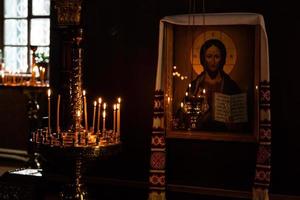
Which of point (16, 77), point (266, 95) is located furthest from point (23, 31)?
point (266, 95)

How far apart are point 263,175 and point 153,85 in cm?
150

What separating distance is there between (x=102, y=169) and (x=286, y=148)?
6.43 feet

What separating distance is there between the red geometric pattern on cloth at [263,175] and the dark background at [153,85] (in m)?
0.37

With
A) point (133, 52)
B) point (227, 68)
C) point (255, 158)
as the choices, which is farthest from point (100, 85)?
point (255, 158)

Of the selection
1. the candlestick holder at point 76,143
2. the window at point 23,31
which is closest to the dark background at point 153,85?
the candlestick holder at point 76,143

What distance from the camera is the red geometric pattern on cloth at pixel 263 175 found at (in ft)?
17.7

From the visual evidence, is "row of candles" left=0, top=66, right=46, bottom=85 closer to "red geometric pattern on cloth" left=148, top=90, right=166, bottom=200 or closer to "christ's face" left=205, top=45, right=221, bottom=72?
"red geometric pattern on cloth" left=148, top=90, right=166, bottom=200

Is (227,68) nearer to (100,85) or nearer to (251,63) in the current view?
(251,63)

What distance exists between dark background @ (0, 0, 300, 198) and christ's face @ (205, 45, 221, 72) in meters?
0.39

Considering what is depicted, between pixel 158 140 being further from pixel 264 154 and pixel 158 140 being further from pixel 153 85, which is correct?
pixel 264 154

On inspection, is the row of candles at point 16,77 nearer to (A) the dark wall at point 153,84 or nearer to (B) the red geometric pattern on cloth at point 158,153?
(A) the dark wall at point 153,84

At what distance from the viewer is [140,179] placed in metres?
6.29

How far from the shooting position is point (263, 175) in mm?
5410

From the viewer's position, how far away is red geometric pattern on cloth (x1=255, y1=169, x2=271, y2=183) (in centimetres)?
540
